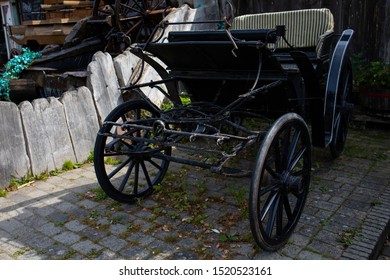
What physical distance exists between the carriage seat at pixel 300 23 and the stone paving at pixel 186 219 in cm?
159

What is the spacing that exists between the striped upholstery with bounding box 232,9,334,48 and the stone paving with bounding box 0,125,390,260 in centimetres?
160

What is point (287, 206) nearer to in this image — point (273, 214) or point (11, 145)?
point (273, 214)

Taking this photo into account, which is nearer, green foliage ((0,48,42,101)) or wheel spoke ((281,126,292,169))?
wheel spoke ((281,126,292,169))

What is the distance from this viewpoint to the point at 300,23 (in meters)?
5.13

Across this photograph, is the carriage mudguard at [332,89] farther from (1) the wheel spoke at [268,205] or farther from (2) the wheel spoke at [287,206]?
(1) the wheel spoke at [268,205]

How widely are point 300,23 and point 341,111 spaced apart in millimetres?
1365

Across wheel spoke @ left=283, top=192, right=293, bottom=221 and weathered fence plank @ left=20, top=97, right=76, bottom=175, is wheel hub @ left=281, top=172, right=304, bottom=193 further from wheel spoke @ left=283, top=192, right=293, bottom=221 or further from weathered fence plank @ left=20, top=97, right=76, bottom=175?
weathered fence plank @ left=20, top=97, right=76, bottom=175

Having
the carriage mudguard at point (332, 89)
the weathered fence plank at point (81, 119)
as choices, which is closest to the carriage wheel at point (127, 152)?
the weathered fence plank at point (81, 119)

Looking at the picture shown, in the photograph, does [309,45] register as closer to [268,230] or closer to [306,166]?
[306,166]

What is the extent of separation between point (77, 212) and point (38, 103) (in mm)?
1445

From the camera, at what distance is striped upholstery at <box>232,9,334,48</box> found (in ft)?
16.3

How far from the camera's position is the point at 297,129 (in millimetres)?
3070

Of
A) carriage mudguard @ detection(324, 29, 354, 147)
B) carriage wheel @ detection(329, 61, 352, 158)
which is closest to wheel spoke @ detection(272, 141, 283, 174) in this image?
carriage mudguard @ detection(324, 29, 354, 147)
